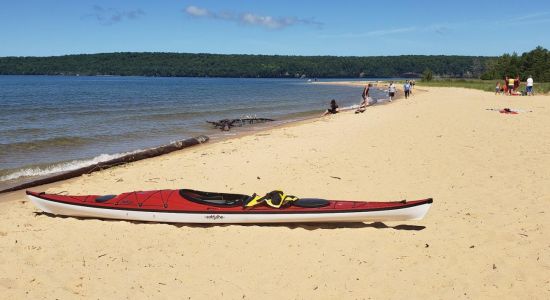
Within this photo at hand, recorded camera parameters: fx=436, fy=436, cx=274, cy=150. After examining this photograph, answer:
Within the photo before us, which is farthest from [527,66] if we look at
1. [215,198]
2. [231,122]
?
[215,198]

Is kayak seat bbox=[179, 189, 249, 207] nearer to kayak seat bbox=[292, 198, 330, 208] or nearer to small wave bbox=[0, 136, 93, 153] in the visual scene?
kayak seat bbox=[292, 198, 330, 208]

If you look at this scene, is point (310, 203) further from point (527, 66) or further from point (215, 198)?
point (527, 66)

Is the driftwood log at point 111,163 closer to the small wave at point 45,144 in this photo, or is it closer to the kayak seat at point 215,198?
the small wave at point 45,144

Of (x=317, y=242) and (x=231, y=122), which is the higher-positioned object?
(x=231, y=122)

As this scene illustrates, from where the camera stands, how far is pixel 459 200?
307 inches

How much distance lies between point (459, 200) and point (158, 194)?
17.4ft

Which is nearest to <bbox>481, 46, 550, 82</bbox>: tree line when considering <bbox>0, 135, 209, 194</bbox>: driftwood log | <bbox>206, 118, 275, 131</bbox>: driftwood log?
<bbox>206, 118, 275, 131</bbox>: driftwood log

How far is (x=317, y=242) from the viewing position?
6.30 meters

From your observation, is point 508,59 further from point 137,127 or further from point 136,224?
point 136,224

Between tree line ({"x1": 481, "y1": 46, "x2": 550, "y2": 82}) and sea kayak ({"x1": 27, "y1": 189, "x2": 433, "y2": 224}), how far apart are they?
65.7 metres

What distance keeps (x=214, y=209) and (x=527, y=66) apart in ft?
248

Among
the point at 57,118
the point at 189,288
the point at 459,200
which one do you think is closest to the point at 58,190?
the point at 189,288

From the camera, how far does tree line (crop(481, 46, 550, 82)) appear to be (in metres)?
65.2

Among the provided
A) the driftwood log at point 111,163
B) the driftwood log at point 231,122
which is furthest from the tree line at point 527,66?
the driftwood log at point 111,163
